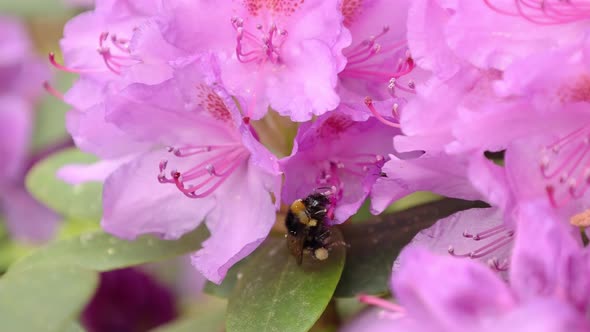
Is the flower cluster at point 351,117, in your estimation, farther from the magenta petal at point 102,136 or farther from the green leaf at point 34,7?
the green leaf at point 34,7

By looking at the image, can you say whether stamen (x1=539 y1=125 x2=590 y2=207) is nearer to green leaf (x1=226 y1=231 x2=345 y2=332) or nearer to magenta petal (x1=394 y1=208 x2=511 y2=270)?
magenta petal (x1=394 y1=208 x2=511 y2=270)

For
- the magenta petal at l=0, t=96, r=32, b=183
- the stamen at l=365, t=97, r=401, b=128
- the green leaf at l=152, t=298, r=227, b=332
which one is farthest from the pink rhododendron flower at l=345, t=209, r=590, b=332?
the magenta petal at l=0, t=96, r=32, b=183

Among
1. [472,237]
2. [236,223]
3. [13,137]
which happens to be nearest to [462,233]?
[472,237]

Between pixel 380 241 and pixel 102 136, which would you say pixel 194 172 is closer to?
pixel 102 136

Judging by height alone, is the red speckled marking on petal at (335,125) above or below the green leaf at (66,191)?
above

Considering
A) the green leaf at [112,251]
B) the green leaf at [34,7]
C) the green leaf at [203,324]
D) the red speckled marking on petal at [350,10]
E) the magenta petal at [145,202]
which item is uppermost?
the red speckled marking on petal at [350,10]

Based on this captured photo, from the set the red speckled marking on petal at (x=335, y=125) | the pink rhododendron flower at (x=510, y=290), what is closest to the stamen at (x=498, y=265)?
the pink rhododendron flower at (x=510, y=290)
